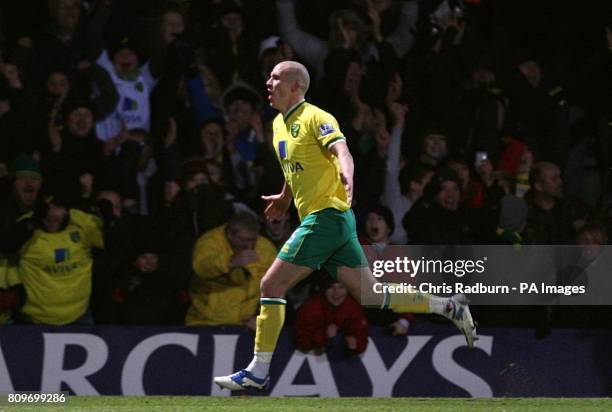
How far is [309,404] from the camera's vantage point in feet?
31.4

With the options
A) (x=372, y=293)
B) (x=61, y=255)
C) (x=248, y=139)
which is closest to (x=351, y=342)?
(x=372, y=293)

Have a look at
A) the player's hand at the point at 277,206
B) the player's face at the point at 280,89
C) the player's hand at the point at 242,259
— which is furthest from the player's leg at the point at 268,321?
the player's hand at the point at 242,259

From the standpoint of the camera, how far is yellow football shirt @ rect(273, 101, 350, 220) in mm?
8625

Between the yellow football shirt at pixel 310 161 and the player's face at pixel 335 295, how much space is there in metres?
2.31

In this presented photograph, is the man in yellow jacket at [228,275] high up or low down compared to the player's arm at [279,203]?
down

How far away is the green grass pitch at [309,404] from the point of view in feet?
30.1

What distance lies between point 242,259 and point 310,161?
255 cm

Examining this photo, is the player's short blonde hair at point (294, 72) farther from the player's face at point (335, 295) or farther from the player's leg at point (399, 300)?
the player's face at point (335, 295)

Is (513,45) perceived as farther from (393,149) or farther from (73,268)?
(73,268)

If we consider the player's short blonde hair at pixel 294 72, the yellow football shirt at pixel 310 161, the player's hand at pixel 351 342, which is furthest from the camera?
the player's hand at pixel 351 342

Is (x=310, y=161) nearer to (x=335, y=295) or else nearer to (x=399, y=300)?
(x=399, y=300)

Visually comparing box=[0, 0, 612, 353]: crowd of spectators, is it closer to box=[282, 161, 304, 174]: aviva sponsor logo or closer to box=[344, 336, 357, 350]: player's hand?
box=[344, 336, 357, 350]: player's hand

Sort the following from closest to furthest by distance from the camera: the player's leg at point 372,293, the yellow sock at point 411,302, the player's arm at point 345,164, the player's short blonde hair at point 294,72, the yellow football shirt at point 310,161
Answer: the player's arm at point 345,164
the yellow football shirt at point 310,161
the player's short blonde hair at point 294,72
the player's leg at point 372,293
the yellow sock at point 411,302

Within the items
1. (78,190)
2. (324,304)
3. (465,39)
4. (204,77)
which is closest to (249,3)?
(204,77)
